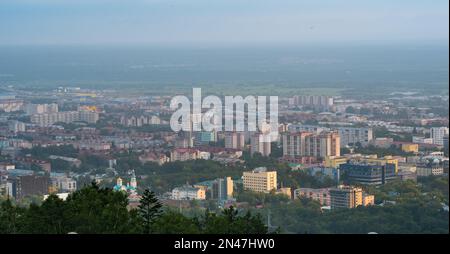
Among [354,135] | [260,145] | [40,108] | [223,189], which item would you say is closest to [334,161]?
[260,145]

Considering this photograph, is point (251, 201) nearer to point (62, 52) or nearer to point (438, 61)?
point (438, 61)

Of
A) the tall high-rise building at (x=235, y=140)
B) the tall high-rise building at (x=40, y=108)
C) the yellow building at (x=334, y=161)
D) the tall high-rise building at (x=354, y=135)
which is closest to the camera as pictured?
the yellow building at (x=334, y=161)

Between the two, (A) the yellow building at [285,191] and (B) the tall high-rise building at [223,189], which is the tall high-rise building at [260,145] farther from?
(A) the yellow building at [285,191]

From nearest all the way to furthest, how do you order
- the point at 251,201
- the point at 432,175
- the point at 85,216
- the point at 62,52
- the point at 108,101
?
the point at 85,216 < the point at 251,201 < the point at 432,175 < the point at 108,101 < the point at 62,52

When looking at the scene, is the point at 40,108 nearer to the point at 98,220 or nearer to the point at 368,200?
the point at 368,200

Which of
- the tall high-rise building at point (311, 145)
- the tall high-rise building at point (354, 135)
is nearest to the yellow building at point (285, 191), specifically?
the tall high-rise building at point (311, 145)
